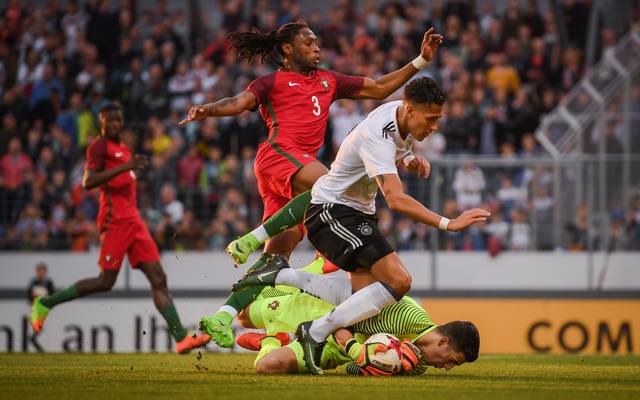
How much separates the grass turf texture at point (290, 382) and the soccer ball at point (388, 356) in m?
0.14

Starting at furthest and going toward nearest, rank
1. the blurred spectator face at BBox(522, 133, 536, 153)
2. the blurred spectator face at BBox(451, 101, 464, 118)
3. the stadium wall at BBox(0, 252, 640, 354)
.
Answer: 1. the blurred spectator face at BBox(451, 101, 464, 118)
2. the blurred spectator face at BBox(522, 133, 536, 153)
3. the stadium wall at BBox(0, 252, 640, 354)

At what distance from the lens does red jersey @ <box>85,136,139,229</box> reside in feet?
41.7

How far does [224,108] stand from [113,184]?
340cm

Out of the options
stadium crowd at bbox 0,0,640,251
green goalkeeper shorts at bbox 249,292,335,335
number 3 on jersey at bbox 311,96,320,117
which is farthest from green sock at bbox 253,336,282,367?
stadium crowd at bbox 0,0,640,251

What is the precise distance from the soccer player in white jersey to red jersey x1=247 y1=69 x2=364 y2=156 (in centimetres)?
127

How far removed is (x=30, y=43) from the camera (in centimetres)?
2222

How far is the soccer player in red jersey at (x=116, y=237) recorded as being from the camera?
504 inches

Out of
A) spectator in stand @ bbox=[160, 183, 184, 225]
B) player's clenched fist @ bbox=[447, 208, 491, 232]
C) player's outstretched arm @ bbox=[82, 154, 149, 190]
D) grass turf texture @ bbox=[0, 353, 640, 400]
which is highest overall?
player's outstretched arm @ bbox=[82, 154, 149, 190]

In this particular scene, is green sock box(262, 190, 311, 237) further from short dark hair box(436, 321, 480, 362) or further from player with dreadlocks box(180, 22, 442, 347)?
short dark hair box(436, 321, 480, 362)

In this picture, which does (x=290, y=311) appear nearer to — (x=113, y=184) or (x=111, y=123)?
(x=113, y=184)

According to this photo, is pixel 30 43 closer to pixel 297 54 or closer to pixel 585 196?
pixel 585 196

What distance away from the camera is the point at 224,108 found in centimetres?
983

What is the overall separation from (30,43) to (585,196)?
36.8 feet

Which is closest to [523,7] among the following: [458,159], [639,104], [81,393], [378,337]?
[639,104]
